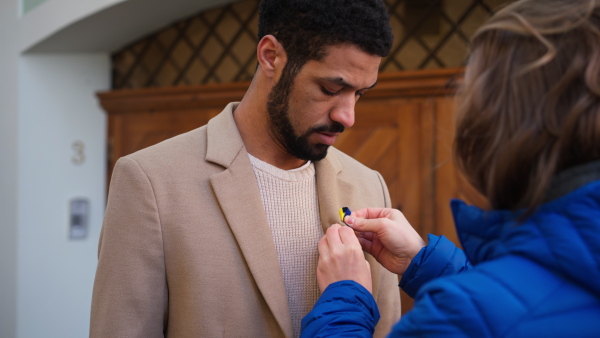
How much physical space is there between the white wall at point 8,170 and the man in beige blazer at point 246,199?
263 cm

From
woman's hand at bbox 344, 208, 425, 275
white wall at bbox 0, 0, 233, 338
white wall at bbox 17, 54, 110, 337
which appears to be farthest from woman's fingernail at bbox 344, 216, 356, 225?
white wall at bbox 17, 54, 110, 337

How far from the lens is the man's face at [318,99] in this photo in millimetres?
1354

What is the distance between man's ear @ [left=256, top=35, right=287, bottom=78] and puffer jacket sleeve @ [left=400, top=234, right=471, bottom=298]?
20.1 inches

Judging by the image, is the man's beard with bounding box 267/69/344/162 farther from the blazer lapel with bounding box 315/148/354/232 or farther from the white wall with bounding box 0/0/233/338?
the white wall with bounding box 0/0/233/338

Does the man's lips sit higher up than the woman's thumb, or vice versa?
the man's lips

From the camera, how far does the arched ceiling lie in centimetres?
338

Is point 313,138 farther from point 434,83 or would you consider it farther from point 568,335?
point 434,83

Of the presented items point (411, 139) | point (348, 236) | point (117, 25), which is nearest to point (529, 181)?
point (348, 236)

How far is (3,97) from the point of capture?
12.0 ft

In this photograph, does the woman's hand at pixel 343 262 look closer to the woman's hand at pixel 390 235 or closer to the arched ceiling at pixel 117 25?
the woman's hand at pixel 390 235

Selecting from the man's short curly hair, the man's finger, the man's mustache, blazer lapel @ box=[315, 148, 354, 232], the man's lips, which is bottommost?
the man's finger

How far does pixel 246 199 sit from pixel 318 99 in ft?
0.89

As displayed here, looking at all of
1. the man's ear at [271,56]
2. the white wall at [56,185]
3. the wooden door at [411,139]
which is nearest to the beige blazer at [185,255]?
the man's ear at [271,56]

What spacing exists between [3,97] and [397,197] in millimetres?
2341
